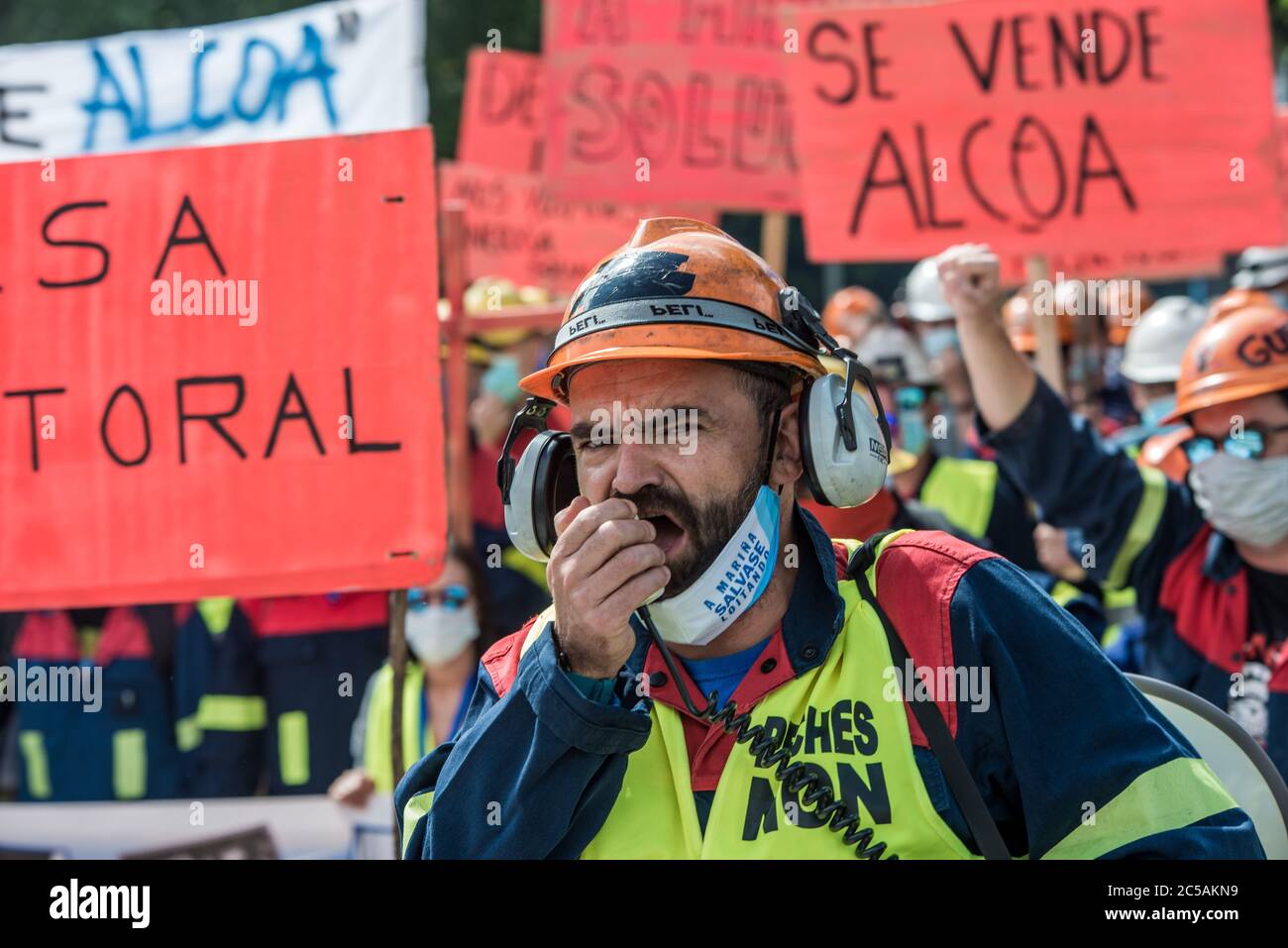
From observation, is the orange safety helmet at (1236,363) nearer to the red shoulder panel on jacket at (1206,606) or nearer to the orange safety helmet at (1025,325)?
the red shoulder panel on jacket at (1206,606)

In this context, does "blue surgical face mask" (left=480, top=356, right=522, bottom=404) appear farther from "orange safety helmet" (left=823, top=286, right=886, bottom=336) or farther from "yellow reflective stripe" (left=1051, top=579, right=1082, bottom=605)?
"yellow reflective stripe" (left=1051, top=579, right=1082, bottom=605)

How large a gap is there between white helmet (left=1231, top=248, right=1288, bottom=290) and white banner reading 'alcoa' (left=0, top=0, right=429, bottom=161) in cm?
490

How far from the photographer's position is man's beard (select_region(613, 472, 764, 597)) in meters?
2.44

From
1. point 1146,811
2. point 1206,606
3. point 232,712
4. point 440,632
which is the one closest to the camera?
point 1146,811

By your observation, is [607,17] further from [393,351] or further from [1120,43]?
[393,351]

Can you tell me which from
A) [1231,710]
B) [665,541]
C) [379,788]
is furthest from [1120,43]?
[665,541]

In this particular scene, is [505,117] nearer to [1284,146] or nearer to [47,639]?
[1284,146]

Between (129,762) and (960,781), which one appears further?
(129,762)

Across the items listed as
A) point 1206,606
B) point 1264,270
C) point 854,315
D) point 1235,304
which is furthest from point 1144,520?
point 854,315

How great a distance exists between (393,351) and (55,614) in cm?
315

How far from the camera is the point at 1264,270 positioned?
28.0 ft

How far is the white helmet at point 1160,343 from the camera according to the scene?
25.5 ft

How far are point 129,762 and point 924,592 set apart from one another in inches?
197

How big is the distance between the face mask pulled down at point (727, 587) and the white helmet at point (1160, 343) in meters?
5.59
